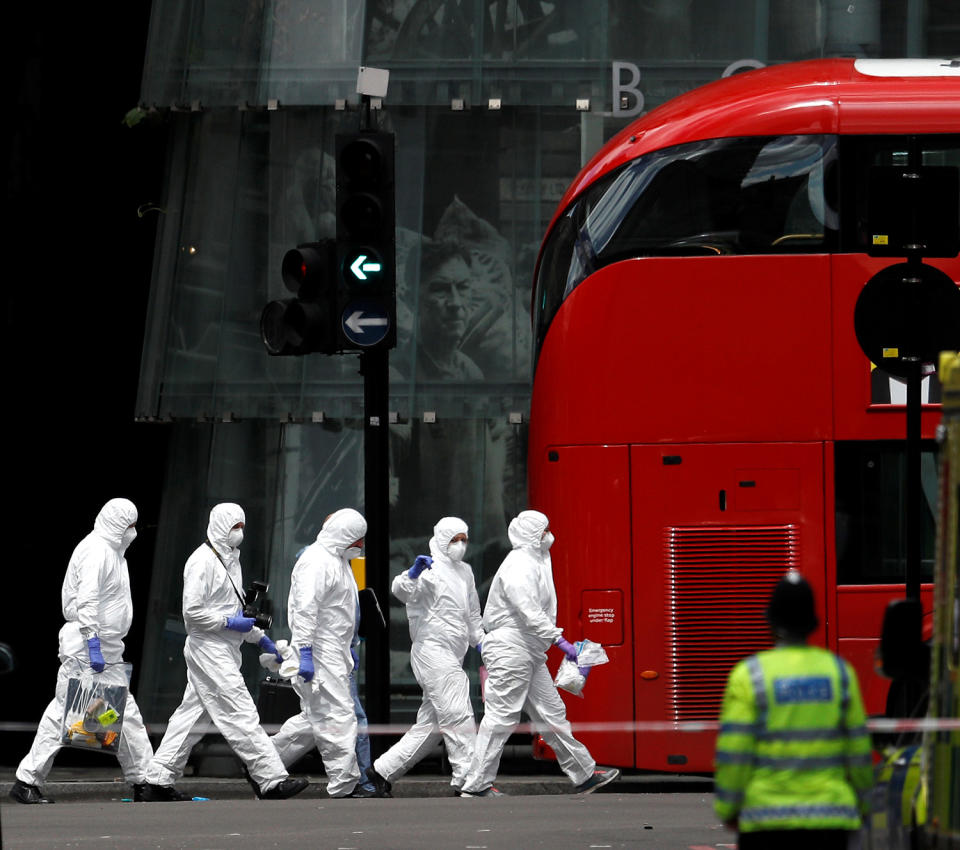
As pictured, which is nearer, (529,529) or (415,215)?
(529,529)

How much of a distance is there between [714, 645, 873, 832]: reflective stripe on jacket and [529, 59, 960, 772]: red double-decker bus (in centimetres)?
686

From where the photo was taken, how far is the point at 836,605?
12.3 m

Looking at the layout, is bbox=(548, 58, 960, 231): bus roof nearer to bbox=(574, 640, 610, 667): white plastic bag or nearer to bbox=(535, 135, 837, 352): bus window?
bbox=(535, 135, 837, 352): bus window

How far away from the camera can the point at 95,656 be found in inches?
497

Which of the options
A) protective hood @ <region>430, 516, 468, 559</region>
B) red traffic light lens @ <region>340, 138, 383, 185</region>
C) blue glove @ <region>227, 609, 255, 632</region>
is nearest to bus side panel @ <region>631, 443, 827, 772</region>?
protective hood @ <region>430, 516, 468, 559</region>

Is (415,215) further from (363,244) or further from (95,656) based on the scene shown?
(95,656)

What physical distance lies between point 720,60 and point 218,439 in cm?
517

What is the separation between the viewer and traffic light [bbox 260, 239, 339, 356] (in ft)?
40.4

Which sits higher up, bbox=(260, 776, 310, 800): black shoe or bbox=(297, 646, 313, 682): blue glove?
bbox=(297, 646, 313, 682): blue glove

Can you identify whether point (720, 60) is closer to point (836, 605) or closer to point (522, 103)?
point (522, 103)

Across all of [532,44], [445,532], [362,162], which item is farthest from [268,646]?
[532,44]

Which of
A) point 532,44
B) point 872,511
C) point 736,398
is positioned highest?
point 532,44

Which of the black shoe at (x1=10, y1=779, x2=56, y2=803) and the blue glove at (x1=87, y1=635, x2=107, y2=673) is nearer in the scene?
the blue glove at (x1=87, y1=635, x2=107, y2=673)

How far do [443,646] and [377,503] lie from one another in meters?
1.33
